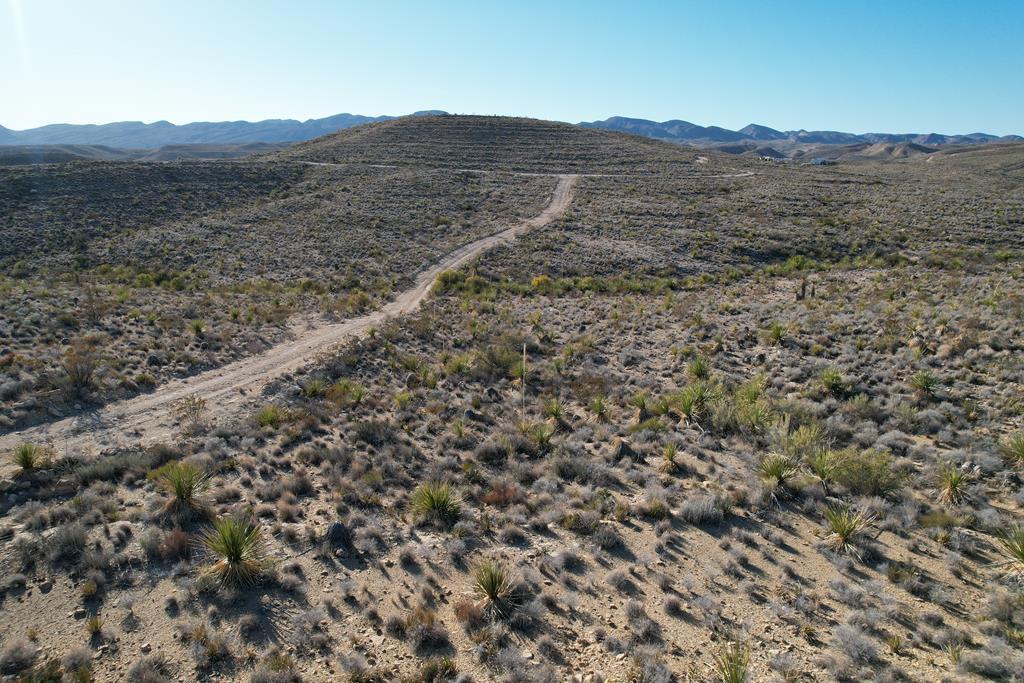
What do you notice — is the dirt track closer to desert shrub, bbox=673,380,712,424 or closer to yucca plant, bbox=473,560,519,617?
yucca plant, bbox=473,560,519,617

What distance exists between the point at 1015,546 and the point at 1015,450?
348 cm

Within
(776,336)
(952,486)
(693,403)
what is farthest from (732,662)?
(776,336)

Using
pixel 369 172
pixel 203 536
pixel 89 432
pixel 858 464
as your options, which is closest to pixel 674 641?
pixel 858 464

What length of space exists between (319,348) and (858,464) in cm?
1652

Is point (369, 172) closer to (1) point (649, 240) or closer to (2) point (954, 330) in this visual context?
(1) point (649, 240)

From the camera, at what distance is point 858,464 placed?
9.73 meters

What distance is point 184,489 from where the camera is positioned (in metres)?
9.22

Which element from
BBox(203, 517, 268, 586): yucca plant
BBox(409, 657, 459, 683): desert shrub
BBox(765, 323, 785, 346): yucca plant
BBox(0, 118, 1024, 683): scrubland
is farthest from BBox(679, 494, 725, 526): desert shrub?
BBox(765, 323, 785, 346): yucca plant

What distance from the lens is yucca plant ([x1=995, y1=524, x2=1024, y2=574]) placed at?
23.6ft

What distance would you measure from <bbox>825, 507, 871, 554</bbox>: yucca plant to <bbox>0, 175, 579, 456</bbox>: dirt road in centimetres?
1322

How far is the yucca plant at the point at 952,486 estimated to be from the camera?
8.96 metres

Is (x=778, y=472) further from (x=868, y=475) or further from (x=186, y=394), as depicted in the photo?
(x=186, y=394)

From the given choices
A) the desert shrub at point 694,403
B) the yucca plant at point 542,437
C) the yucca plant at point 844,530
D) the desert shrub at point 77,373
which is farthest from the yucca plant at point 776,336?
the desert shrub at point 77,373

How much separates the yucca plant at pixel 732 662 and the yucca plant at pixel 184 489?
27.6 ft
